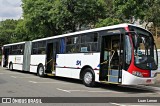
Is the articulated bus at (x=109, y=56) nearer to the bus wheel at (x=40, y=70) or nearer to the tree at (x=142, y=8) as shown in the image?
the bus wheel at (x=40, y=70)

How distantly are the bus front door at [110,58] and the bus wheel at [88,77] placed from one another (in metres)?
0.65

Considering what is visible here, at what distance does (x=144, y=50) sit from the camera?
14.6 meters

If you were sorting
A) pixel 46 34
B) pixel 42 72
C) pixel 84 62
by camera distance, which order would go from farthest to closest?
pixel 46 34
pixel 42 72
pixel 84 62

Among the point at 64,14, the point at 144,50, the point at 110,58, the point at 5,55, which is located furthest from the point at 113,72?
the point at 5,55

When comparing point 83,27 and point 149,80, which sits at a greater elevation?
point 83,27

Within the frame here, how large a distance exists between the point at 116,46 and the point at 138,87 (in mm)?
3295

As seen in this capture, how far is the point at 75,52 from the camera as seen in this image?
700 inches

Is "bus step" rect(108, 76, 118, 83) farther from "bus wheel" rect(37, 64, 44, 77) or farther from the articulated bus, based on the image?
"bus wheel" rect(37, 64, 44, 77)

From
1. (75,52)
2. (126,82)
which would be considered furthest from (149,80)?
(75,52)

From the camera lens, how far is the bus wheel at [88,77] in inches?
621

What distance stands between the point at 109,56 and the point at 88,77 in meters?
1.82

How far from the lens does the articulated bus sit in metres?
14.0

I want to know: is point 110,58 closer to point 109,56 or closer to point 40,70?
point 109,56

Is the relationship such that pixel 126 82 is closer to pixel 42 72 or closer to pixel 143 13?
pixel 143 13
